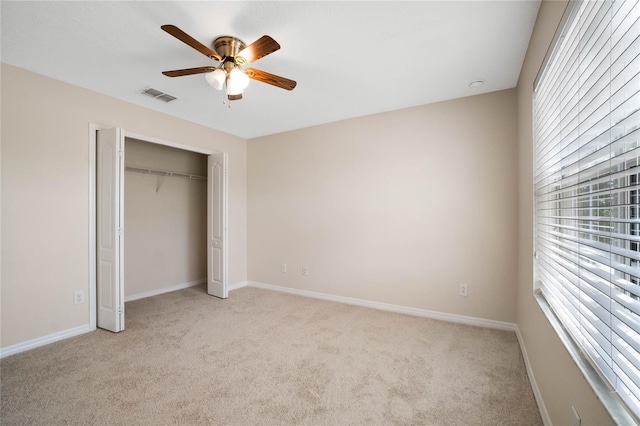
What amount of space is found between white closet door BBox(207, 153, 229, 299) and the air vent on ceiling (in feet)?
3.50

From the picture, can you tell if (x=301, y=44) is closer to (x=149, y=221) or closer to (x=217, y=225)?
(x=217, y=225)

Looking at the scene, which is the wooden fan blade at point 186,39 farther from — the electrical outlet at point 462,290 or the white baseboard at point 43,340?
the electrical outlet at point 462,290

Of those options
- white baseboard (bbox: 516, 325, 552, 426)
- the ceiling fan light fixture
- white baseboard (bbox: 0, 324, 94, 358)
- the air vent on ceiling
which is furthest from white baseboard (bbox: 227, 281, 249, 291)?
white baseboard (bbox: 516, 325, 552, 426)

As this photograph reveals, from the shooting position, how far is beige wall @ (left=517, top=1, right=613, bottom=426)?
3.85 feet

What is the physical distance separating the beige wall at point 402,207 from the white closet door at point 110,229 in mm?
2126

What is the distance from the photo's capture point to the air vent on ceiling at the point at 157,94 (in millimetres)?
3074

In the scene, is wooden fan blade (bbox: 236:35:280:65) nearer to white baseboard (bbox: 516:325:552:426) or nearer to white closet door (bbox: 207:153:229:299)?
white closet door (bbox: 207:153:229:299)

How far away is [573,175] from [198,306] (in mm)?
4053

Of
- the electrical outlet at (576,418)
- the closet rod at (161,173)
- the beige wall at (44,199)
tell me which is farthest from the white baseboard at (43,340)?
the electrical outlet at (576,418)

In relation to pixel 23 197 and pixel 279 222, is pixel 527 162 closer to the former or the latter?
pixel 279 222

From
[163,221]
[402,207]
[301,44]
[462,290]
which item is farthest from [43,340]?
[462,290]

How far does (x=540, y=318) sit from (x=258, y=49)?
8.57 feet

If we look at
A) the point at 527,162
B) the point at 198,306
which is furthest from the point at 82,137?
the point at 527,162

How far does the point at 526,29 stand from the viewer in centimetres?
203
